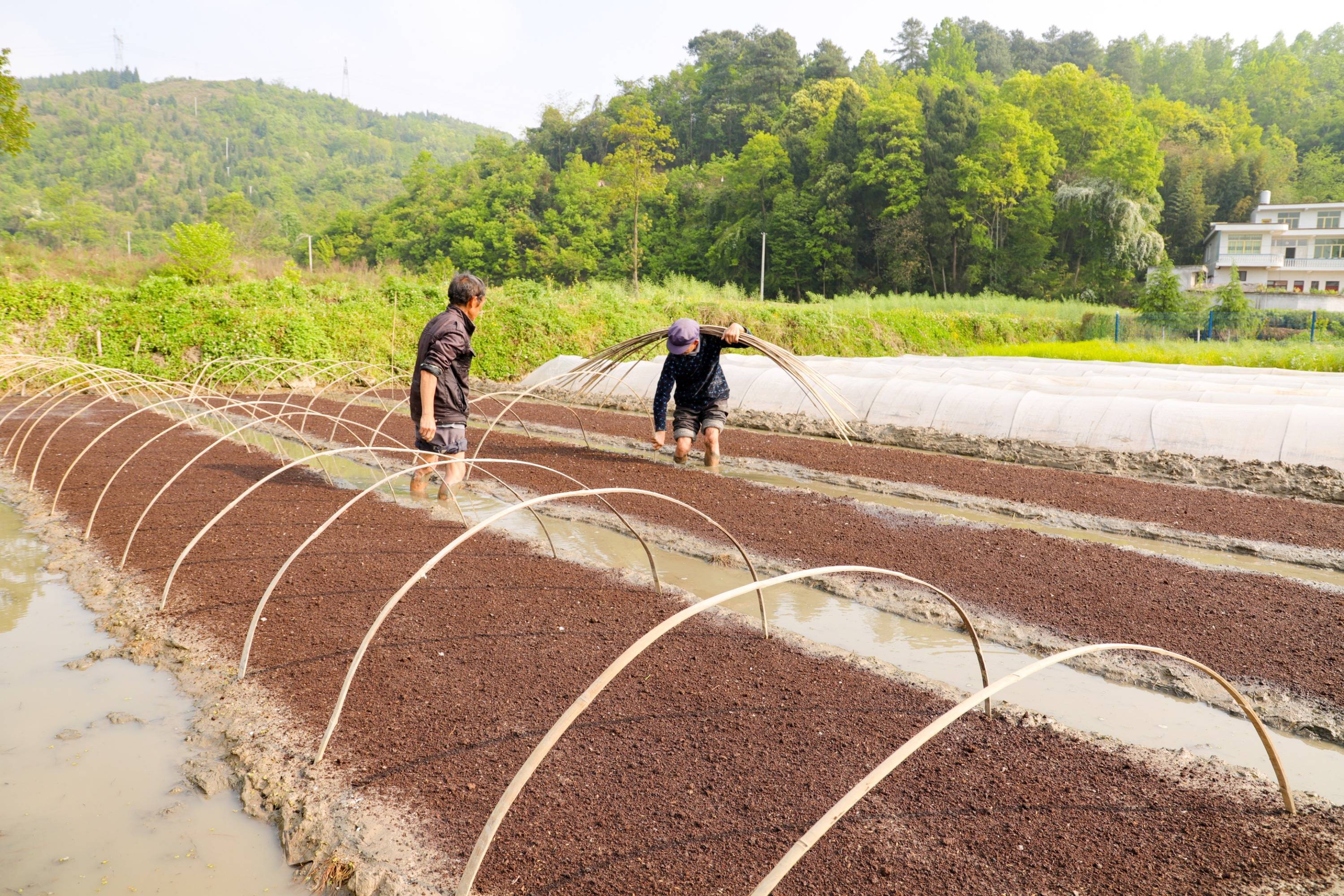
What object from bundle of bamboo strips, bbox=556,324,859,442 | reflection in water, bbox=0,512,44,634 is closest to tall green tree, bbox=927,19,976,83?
bundle of bamboo strips, bbox=556,324,859,442

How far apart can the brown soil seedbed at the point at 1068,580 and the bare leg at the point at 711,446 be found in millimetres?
561

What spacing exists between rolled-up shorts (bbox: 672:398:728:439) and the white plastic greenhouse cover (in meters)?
3.89

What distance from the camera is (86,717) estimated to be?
3.40 meters

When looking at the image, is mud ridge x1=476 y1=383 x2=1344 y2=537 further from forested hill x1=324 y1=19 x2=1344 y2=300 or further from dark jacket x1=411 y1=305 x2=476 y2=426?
forested hill x1=324 y1=19 x2=1344 y2=300

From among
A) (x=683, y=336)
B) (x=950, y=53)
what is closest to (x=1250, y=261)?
(x=950, y=53)

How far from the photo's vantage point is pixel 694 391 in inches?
307

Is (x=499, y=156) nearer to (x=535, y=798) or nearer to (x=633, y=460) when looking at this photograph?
(x=633, y=460)

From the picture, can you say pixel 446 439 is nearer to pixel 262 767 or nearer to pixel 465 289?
pixel 465 289

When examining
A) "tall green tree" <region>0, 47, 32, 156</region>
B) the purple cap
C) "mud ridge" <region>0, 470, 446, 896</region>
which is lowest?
"mud ridge" <region>0, 470, 446, 896</region>

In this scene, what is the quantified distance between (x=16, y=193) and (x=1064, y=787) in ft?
243

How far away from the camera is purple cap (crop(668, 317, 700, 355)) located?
24.3ft

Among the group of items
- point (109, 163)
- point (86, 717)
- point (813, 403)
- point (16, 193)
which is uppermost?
point (109, 163)

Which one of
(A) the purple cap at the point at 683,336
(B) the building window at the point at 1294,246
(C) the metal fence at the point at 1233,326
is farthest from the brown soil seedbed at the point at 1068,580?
(B) the building window at the point at 1294,246

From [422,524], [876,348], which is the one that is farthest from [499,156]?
[422,524]
